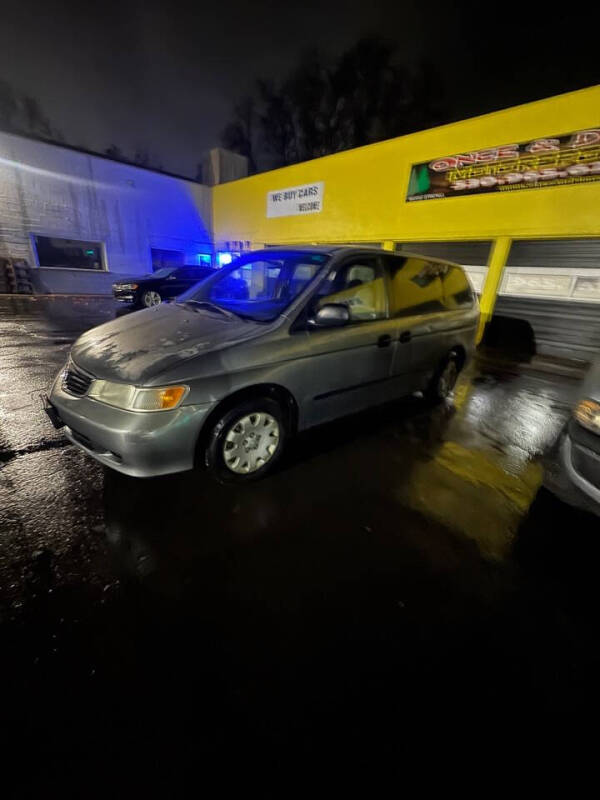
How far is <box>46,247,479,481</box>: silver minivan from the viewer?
2.20 meters

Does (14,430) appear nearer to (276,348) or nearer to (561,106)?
(276,348)

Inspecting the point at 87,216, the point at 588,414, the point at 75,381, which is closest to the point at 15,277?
the point at 87,216

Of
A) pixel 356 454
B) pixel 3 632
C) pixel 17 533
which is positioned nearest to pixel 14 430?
pixel 17 533

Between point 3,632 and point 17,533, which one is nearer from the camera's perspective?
point 3,632

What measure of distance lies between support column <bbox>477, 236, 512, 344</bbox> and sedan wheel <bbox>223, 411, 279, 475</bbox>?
8161 mm

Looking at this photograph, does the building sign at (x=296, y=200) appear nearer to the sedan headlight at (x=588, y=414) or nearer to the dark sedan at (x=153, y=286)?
the dark sedan at (x=153, y=286)

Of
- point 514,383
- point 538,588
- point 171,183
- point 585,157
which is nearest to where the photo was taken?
point 538,588

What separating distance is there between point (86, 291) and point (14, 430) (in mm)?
13905

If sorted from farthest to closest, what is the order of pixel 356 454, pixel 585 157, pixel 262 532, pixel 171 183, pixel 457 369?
pixel 171 183 < pixel 585 157 < pixel 457 369 < pixel 356 454 < pixel 262 532

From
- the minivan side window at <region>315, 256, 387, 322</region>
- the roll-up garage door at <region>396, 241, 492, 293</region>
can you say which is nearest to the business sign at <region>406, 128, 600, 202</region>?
the roll-up garage door at <region>396, 241, 492, 293</region>

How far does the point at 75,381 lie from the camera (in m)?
2.47

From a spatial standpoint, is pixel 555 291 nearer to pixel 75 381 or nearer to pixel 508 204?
pixel 508 204

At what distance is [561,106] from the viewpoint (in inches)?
283

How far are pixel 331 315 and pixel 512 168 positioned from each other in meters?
8.65
